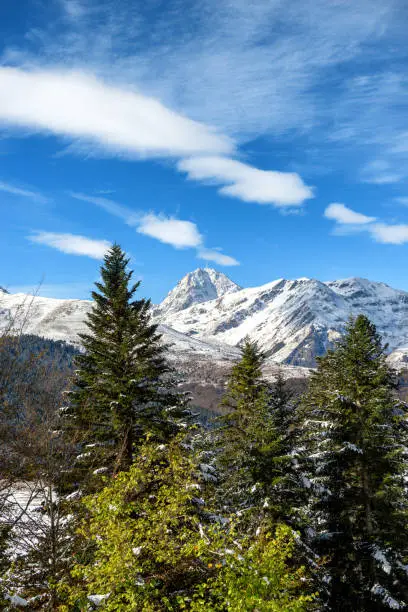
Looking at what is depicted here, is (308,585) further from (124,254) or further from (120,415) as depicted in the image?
(124,254)

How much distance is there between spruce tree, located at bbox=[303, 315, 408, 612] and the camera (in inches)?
755

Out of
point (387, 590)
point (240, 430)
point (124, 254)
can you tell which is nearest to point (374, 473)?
point (387, 590)

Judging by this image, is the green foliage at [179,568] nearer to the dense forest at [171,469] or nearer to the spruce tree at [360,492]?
the dense forest at [171,469]

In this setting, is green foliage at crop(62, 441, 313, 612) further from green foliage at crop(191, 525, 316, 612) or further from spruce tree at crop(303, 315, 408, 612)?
spruce tree at crop(303, 315, 408, 612)

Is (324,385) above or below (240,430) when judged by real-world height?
above

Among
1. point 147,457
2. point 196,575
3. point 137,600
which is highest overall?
point 147,457

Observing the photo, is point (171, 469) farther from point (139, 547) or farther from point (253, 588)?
point (253, 588)

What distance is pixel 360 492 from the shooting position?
21.2m

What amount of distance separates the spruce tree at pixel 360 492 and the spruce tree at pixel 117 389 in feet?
26.4

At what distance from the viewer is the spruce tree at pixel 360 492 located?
19.2 m

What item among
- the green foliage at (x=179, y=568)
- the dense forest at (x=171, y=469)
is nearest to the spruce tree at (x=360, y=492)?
the dense forest at (x=171, y=469)

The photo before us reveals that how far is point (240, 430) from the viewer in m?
28.5

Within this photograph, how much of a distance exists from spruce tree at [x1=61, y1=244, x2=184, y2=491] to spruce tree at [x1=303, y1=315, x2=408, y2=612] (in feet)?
26.4

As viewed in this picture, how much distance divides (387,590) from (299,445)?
9.18 meters
